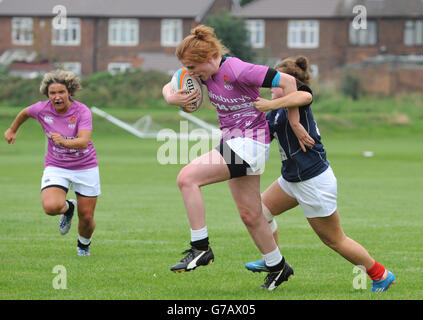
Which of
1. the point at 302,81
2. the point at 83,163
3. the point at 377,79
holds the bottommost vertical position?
the point at 377,79

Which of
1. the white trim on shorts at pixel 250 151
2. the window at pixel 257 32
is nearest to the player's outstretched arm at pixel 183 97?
the white trim on shorts at pixel 250 151

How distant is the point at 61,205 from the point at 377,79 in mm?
51581

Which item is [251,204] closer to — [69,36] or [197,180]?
[197,180]

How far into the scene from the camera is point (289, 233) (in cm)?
1159

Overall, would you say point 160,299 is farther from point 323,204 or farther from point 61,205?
point 61,205

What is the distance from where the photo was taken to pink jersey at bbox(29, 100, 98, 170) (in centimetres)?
899

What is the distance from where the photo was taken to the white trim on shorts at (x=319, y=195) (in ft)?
23.2

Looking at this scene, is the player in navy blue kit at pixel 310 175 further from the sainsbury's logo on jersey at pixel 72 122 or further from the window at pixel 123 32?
the window at pixel 123 32

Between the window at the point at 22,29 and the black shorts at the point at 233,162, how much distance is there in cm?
6329

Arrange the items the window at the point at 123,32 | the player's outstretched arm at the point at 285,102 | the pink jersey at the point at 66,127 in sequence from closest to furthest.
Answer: the player's outstretched arm at the point at 285,102 → the pink jersey at the point at 66,127 → the window at the point at 123,32

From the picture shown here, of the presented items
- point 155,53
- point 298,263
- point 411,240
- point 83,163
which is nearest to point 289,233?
point 411,240

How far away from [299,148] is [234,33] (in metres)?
54.9

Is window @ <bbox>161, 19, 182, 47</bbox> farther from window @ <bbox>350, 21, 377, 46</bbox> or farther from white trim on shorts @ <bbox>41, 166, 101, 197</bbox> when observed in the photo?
white trim on shorts @ <bbox>41, 166, 101, 197</bbox>

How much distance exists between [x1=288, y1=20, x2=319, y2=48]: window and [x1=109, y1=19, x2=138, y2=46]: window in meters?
13.2
